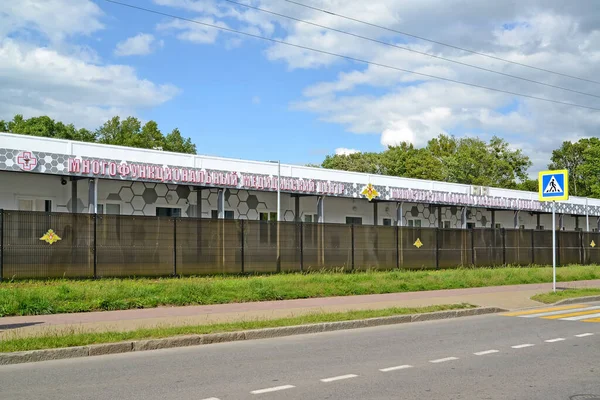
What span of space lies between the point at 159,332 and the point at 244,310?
157 inches

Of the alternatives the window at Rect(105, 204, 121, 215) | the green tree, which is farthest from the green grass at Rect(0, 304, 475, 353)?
the green tree

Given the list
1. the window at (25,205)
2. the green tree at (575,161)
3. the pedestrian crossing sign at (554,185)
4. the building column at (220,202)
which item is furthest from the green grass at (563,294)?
the green tree at (575,161)

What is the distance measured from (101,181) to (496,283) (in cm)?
1755

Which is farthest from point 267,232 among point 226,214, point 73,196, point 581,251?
point 581,251

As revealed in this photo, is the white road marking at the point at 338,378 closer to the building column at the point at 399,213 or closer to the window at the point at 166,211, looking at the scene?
the window at the point at 166,211

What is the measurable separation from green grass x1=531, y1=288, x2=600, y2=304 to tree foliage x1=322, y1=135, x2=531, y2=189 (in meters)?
55.6

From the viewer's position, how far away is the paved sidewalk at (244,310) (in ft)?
40.1

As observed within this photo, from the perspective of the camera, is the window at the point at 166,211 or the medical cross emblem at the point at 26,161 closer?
the medical cross emblem at the point at 26,161

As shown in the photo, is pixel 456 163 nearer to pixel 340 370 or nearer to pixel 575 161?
pixel 575 161

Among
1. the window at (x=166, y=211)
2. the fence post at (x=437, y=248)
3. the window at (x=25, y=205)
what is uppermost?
the window at (x=25, y=205)

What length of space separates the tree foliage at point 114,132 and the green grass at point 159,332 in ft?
185

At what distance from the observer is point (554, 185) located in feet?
66.1

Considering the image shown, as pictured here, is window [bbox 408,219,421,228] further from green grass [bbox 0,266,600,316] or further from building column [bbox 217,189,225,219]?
green grass [bbox 0,266,600,316]

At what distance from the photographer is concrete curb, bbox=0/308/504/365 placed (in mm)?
9664
